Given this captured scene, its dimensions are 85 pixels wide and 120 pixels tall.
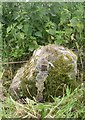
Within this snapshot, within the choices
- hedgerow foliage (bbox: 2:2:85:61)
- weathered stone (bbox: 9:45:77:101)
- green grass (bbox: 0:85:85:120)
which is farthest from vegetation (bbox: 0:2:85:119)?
green grass (bbox: 0:85:85:120)

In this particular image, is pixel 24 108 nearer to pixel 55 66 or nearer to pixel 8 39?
pixel 55 66

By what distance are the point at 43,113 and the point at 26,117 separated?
0.48ft

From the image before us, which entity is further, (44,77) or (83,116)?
(44,77)

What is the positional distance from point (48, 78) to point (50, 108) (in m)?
0.40

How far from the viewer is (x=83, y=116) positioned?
9.97ft

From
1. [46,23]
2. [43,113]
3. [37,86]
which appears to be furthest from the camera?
[46,23]

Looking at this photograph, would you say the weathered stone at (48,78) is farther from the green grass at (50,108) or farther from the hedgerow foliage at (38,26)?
the hedgerow foliage at (38,26)

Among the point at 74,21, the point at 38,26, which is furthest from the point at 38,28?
the point at 74,21

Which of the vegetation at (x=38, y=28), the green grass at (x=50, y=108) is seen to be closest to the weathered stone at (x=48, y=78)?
the green grass at (x=50, y=108)

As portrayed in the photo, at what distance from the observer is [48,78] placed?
3.40 m

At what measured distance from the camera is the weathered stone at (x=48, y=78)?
3.39 meters

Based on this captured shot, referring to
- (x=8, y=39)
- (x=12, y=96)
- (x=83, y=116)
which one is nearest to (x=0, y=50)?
(x=8, y=39)

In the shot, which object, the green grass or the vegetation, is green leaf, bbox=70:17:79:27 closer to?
the vegetation

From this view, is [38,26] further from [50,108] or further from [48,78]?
[50,108]
